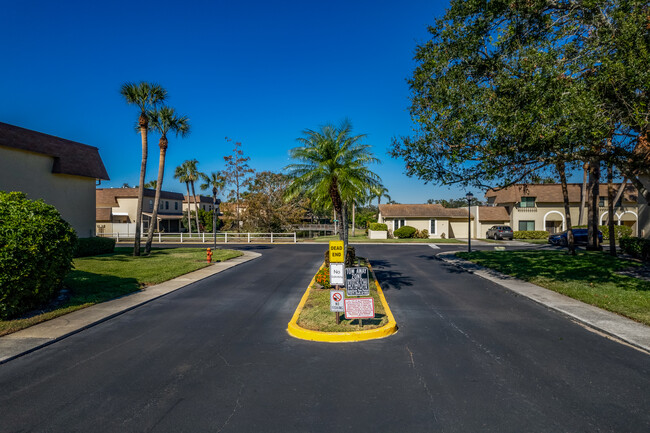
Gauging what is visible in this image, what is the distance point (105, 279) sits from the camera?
13570 millimetres

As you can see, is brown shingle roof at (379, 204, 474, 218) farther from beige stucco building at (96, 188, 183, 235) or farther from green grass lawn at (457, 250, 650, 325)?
beige stucco building at (96, 188, 183, 235)

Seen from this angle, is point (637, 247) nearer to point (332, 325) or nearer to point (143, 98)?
point (332, 325)

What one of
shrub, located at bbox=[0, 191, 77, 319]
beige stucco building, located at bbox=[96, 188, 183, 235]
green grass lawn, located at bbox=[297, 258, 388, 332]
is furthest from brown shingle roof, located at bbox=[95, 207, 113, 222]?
green grass lawn, located at bbox=[297, 258, 388, 332]

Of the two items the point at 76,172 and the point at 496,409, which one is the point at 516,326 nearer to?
the point at 496,409

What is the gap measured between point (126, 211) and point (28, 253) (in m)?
45.8

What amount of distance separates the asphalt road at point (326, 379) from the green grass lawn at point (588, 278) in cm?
220

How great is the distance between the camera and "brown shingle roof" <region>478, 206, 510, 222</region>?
4316 centimetres

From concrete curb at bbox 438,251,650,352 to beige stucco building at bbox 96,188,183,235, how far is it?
41818 millimetres

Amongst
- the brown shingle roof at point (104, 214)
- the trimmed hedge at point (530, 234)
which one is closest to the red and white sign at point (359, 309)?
the trimmed hedge at point (530, 234)

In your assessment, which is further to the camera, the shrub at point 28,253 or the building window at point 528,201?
the building window at point 528,201

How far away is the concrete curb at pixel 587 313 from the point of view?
285 inches

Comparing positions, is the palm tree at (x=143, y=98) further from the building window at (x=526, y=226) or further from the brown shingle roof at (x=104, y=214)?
the building window at (x=526, y=226)

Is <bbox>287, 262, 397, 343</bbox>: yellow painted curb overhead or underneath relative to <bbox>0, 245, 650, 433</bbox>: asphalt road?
overhead

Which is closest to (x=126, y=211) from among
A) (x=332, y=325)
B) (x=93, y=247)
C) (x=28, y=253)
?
(x=93, y=247)
